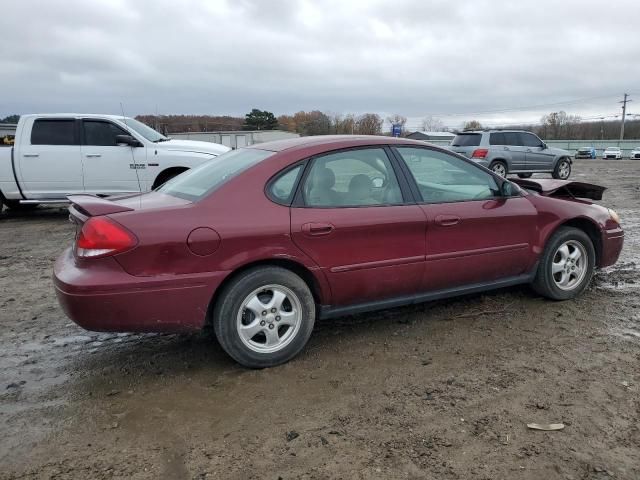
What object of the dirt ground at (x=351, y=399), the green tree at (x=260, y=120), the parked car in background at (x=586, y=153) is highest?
the green tree at (x=260, y=120)

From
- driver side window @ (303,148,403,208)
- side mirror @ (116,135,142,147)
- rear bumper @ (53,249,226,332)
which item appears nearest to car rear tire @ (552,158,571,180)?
side mirror @ (116,135,142,147)

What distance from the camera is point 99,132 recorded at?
8930mm

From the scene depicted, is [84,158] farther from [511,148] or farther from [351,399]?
[511,148]

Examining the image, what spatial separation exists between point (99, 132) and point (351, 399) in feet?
25.6

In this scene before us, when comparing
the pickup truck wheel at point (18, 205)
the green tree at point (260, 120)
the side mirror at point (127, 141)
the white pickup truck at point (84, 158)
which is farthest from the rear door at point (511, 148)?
the green tree at point (260, 120)

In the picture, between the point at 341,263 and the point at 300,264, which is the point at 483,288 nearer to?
the point at 341,263

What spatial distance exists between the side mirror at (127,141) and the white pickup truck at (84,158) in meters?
0.02

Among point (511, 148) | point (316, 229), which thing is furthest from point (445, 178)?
point (511, 148)

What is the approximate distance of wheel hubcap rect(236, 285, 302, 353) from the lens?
3.23 metres

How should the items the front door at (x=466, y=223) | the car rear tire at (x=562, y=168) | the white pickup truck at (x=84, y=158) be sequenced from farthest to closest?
the car rear tire at (x=562, y=168) < the white pickup truck at (x=84, y=158) < the front door at (x=466, y=223)

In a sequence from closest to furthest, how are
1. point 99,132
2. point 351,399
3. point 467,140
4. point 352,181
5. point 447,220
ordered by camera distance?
point 351,399
point 352,181
point 447,220
point 99,132
point 467,140

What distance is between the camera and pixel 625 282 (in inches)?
197

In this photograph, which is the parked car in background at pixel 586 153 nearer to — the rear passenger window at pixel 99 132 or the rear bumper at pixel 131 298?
the rear passenger window at pixel 99 132

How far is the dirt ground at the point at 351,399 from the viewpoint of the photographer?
2387 millimetres
